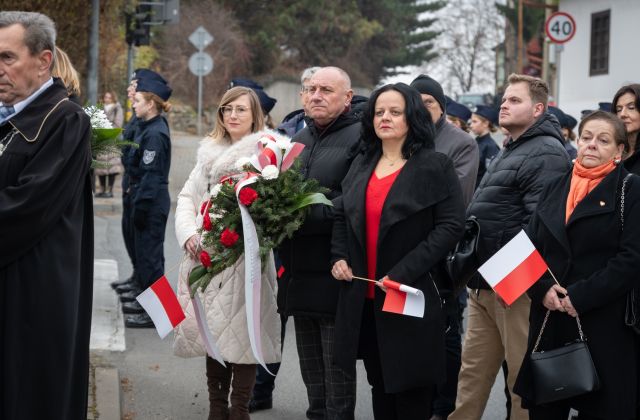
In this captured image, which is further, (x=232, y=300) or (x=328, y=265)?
(x=232, y=300)

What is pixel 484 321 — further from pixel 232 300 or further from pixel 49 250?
pixel 49 250

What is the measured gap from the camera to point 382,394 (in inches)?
206

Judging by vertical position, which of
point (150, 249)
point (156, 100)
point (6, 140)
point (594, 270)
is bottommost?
point (150, 249)

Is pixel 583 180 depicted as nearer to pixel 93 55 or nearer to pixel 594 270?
pixel 594 270

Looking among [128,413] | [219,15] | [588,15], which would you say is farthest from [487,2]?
[128,413]

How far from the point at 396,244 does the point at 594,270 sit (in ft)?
3.15

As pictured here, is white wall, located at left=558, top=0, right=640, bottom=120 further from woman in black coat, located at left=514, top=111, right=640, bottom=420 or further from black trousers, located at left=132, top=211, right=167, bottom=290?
woman in black coat, located at left=514, top=111, right=640, bottom=420

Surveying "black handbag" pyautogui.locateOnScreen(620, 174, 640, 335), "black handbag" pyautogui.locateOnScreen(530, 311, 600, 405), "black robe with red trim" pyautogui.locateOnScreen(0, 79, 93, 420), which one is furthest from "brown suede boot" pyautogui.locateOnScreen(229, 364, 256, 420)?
"black handbag" pyautogui.locateOnScreen(620, 174, 640, 335)

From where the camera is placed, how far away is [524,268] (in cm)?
489

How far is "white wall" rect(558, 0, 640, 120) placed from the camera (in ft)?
99.9

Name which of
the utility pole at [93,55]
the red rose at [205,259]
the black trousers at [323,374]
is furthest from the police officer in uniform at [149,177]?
the utility pole at [93,55]

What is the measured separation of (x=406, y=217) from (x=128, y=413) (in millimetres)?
2569

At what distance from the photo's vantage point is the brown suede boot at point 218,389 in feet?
20.0

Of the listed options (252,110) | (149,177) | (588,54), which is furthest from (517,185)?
(588,54)
